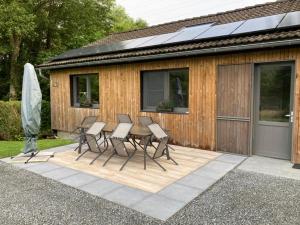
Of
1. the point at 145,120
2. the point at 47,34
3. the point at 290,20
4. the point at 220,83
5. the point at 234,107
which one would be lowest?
the point at 145,120

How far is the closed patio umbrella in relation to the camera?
6.20 metres

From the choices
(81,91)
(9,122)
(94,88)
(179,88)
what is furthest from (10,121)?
(179,88)

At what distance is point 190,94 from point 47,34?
16239 millimetres

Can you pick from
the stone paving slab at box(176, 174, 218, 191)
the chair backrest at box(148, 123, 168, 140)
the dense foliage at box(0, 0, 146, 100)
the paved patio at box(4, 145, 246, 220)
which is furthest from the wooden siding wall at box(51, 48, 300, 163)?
the dense foliage at box(0, 0, 146, 100)

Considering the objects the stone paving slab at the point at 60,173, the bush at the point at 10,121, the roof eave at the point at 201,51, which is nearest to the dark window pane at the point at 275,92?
the roof eave at the point at 201,51

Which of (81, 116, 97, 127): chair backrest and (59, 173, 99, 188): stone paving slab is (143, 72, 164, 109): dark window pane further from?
(59, 173, 99, 188): stone paving slab

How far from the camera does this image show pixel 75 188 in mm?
4496

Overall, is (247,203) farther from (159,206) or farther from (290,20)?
(290,20)

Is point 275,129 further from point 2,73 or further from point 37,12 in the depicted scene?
point 2,73

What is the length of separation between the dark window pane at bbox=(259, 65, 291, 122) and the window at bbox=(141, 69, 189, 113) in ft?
6.96

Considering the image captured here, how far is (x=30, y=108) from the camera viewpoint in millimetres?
6199

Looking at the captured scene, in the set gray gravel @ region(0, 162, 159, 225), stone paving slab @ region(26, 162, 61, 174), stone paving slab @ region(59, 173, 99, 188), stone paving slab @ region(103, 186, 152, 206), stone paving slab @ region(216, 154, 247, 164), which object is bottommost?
gray gravel @ region(0, 162, 159, 225)

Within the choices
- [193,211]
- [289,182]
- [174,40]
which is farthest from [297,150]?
[174,40]

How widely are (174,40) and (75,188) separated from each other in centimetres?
535
